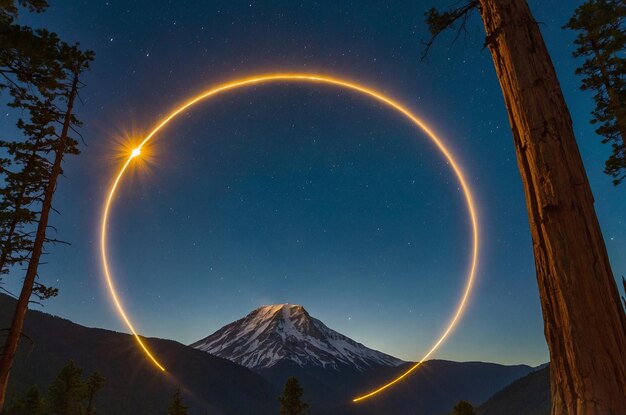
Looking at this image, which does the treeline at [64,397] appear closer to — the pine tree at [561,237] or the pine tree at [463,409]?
the pine tree at [463,409]

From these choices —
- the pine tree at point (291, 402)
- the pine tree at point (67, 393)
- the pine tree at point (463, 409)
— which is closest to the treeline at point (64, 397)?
the pine tree at point (67, 393)

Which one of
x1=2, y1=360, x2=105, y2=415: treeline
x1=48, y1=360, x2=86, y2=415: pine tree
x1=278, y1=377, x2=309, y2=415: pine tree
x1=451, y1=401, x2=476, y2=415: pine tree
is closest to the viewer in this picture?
x1=451, y1=401, x2=476, y2=415: pine tree

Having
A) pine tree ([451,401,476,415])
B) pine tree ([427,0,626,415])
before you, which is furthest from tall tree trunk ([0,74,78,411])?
pine tree ([451,401,476,415])

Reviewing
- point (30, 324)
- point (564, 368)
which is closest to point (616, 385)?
point (564, 368)

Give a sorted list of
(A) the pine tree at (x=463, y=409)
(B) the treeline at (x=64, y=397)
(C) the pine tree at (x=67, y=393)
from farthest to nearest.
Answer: (B) the treeline at (x=64, y=397) → (C) the pine tree at (x=67, y=393) → (A) the pine tree at (x=463, y=409)

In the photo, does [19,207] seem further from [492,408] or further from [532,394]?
[492,408]

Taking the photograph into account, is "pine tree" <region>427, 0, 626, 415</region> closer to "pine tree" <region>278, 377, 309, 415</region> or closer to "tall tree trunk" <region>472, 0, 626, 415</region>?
"tall tree trunk" <region>472, 0, 626, 415</region>
